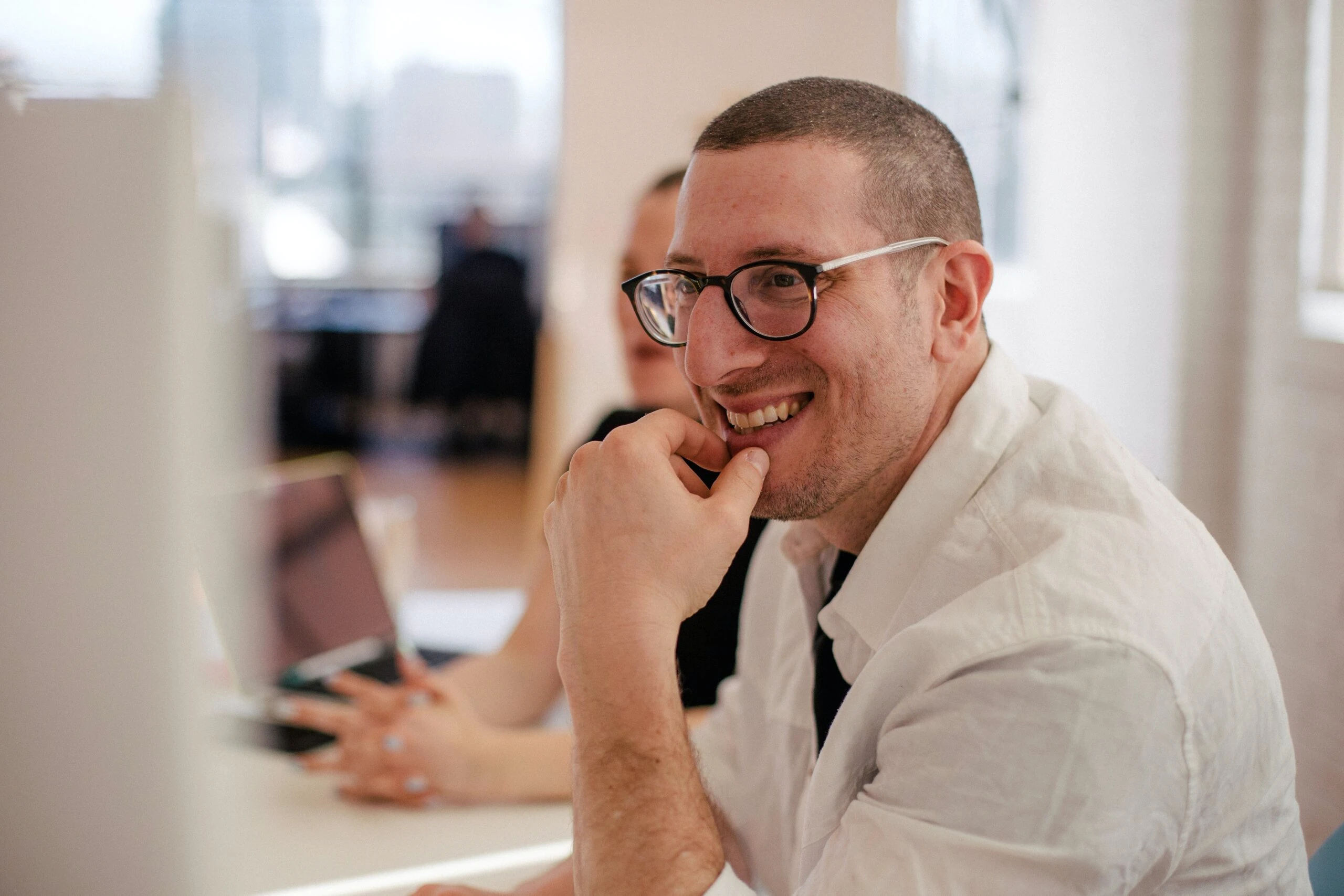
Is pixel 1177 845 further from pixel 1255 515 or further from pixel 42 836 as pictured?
pixel 1255 515

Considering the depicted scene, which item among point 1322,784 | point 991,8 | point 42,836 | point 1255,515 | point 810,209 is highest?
point 991,8

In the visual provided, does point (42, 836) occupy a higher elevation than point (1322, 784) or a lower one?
higher

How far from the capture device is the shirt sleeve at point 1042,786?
0.82 m

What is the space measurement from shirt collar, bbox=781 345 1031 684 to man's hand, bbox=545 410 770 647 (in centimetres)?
14

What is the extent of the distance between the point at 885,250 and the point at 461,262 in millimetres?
6792

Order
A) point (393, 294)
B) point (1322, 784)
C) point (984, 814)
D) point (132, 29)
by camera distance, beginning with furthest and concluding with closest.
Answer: point (393, 294) < point (1322, 784) < point (132, 29) < point (984, 814)

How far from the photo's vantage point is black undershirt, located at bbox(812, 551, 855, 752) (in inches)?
48.4

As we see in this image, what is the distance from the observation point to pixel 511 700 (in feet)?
6.21

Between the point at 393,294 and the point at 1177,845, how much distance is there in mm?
8446

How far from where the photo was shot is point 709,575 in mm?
1045

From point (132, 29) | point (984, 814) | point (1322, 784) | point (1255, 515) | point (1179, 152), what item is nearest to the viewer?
point (984, 814)

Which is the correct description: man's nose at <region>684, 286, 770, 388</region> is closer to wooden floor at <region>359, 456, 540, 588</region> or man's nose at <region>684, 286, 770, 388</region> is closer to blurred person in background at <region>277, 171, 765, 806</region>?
blurred person in background at <region>277, 171, 765, 806</region>

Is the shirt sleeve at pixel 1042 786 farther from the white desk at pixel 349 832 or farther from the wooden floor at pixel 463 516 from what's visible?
the wooden floor at pixel 463 516

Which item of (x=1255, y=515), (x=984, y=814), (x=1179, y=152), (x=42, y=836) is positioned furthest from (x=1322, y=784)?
(x=42, y=836)
